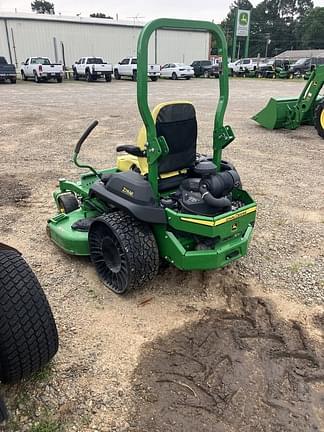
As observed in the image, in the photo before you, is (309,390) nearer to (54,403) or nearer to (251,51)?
(54,403)

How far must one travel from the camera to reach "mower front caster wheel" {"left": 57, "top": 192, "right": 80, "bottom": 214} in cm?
412

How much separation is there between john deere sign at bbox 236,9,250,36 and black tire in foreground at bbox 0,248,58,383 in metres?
44.4

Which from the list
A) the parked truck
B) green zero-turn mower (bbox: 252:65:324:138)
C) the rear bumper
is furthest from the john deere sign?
the rear bumper

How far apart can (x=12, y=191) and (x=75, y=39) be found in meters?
33.8

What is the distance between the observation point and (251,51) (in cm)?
8056

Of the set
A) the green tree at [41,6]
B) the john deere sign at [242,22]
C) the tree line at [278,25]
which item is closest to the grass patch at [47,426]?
the john deere sign at [242,22]

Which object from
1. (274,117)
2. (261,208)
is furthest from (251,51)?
(261,208)

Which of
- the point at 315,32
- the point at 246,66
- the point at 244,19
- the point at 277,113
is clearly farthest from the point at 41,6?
the point at 277,113

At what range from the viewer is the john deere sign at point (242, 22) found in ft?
134

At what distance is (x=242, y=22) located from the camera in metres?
41.6

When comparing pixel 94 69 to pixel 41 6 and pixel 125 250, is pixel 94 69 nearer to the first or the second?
pixel 125 250

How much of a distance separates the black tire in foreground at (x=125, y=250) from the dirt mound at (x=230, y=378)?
0.52m

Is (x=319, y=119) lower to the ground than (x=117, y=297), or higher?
higher

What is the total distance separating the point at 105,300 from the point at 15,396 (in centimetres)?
105
